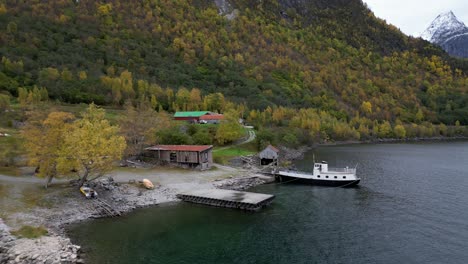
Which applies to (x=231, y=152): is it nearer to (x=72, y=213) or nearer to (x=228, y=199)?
(x=228, y=199)

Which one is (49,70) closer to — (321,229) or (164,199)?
(164,199)

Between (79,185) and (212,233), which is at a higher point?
(79,185)

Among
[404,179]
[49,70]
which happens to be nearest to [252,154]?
[404,179]

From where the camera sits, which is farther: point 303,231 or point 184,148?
point 184,148

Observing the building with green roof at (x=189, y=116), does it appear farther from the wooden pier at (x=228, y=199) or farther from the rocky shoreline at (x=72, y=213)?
the wooden pier at (x=228, y=199)

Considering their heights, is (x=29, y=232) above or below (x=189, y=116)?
below

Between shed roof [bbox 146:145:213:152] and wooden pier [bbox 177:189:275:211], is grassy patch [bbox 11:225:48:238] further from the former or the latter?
shed roof [bbox 146:145:213:152]

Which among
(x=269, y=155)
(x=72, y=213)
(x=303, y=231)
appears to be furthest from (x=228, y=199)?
(x=269, y=155)
